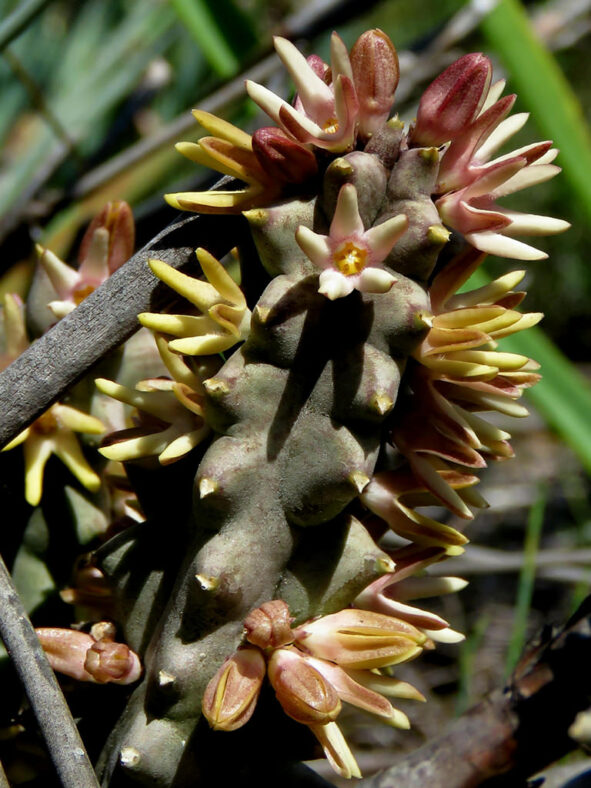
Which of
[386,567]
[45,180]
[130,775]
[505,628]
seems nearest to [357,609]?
[386,567]

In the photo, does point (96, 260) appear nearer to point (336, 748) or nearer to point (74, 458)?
point (74, 458)

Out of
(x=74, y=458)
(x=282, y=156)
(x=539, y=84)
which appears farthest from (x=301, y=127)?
(x=539, y=84)

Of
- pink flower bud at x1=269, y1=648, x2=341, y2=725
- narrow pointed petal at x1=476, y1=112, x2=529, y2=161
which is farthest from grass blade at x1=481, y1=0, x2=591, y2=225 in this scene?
pink flower bud at x1=269, y1=648, x2=341, y2=725

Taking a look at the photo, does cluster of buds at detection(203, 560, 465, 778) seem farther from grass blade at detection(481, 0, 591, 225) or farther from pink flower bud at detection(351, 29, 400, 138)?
grass blade at detection(481, 0, 591, 225)

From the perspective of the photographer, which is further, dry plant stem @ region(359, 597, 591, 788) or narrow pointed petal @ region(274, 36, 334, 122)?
dry plant stem @ region(359, 597, 591, 788)

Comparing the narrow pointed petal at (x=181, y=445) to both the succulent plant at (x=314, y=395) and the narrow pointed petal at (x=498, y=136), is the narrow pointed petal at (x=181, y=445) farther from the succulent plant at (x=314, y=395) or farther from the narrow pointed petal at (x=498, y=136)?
the narrow pointed petal at (x=498, y=136)

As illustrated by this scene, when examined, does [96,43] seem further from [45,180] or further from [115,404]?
[115,404]

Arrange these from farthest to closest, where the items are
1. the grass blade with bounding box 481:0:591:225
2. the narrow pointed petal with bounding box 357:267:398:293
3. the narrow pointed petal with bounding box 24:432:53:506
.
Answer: the grass blade with bounding box 481:0:591:225 → the narrow pointed petal with bounding box 24:432:53:506 → the narrow pointed petal with bounding box 357:267:398:293
